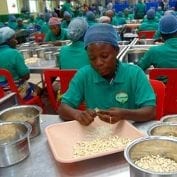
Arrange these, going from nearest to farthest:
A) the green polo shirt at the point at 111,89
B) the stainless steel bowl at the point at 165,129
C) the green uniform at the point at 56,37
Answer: the stainless steel bowl at the point at 165,129 → the green polo shirt at the point at 111,89 → the green uniform at the point at 56,37

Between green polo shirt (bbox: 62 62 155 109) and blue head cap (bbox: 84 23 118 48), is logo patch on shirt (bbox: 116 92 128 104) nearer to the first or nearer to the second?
green polo shirt (bbox: 62 62 155 109)

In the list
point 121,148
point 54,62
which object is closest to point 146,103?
point 121,148

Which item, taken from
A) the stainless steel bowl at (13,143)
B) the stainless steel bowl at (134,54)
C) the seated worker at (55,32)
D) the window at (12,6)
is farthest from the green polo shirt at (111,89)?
the window at (12,6)

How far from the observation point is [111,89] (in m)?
1.73

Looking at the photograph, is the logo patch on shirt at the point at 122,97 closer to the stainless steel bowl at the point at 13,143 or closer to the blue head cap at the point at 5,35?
the stainless steel bowl at the point at 13,143

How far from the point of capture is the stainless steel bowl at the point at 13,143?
1141mm

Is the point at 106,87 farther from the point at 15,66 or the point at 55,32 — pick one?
the point at 55,32

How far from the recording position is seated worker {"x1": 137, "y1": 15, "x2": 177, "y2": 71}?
294 centimetres

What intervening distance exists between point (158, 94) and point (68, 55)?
139 cm

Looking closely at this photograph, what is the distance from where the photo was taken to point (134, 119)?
1.48 metres

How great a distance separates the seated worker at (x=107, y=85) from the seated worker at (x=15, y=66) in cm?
154

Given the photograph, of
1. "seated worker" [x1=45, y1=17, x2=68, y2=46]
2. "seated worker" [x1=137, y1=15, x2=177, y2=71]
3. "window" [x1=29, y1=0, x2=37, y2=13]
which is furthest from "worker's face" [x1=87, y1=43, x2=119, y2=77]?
"window" [x1=29, y1=0, x2=37, y2=13]

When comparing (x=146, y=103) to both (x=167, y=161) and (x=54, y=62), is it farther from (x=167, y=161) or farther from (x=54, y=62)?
(x=54, y=62)

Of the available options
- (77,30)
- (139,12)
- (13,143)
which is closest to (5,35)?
(77,30)
